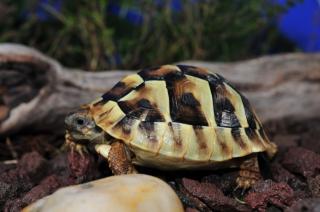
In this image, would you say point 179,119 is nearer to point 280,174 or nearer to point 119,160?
point 119,160

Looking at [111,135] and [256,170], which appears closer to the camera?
[111,135]

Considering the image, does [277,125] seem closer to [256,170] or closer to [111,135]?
[256,170]

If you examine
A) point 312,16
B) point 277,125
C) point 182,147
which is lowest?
point 277,125

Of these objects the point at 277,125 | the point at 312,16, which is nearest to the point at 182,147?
the point at 277,125

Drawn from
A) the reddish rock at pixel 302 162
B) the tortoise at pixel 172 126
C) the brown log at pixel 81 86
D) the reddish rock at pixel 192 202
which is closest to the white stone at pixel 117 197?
the reddish rock at pixel 192 202

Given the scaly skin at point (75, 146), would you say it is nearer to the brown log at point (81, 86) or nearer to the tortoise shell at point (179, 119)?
the tortoise shell at point (179, 119)
